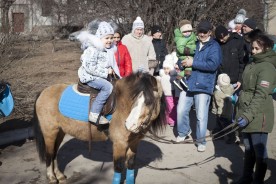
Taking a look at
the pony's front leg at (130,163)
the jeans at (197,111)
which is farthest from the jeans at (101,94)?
the jeans at (197,111)

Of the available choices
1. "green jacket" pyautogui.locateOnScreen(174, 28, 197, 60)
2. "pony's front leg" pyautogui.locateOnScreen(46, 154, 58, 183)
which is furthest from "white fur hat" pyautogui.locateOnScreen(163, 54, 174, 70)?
"pony's front leg" pyautogui.locateOnScreen(46, 154, 58, 183)

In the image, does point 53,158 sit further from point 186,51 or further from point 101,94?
point 186,51

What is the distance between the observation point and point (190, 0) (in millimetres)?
10023

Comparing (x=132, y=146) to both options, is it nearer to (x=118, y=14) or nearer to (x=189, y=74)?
(x=189, y=74)

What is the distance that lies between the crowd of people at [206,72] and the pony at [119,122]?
201 millimetres

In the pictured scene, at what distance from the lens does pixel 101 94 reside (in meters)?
3.69

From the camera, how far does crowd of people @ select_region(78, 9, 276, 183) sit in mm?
3684

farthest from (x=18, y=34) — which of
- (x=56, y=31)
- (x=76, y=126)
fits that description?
(x=56, y=31)

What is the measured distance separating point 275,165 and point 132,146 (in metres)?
2.16

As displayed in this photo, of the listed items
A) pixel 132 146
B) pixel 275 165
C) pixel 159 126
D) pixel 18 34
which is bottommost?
pixel 275 165

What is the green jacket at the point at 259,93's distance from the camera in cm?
357

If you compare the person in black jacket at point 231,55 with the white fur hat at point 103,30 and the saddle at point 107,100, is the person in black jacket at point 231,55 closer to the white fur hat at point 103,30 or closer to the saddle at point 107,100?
the white fur hat at point 103,30

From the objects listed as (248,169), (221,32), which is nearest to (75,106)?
(248,169)

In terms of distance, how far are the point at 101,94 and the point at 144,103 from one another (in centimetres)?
60
